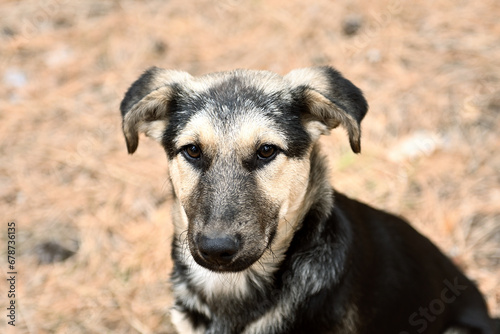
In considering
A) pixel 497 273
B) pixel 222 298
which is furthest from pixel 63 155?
pixel 497 273

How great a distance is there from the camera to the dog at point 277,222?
3270 mm

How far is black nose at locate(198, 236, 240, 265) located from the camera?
296 cm

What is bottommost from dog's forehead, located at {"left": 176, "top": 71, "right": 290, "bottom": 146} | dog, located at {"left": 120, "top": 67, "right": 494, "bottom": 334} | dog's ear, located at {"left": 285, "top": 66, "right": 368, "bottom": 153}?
dog, located at {"left": 120, "top": 67, "right": 494, "bottom": 334}

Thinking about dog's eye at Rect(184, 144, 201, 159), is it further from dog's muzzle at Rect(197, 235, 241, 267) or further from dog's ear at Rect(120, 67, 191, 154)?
dog's muzzle at Rect(197, 235, 241, 267)

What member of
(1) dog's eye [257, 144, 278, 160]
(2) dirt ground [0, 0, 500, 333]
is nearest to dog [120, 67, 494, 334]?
(1) dog's eye [257, 144, 278, 160]

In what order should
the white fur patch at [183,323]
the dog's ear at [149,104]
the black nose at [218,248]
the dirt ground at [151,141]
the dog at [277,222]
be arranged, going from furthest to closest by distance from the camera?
the dirt ground at [151,141] < the white fur patch at [183,323] < the dog's ear at [149,104] < the dog at [277,222] < the black nose at [218,248]

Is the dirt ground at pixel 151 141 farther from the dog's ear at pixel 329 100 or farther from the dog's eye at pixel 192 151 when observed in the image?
the dog's ear at pixel 329 100

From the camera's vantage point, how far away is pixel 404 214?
561 centimetres

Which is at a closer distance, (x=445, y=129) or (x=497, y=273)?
(x=497, y=273)

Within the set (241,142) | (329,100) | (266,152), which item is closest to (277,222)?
(266,152)

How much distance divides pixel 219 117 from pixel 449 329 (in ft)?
7.56

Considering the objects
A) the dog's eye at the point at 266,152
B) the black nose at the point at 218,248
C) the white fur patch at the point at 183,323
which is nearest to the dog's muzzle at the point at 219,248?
the black nose at the point at 218,248

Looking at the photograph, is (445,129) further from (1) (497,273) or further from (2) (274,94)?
(2) (274,94)

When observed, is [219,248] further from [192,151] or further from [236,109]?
[236,109]
